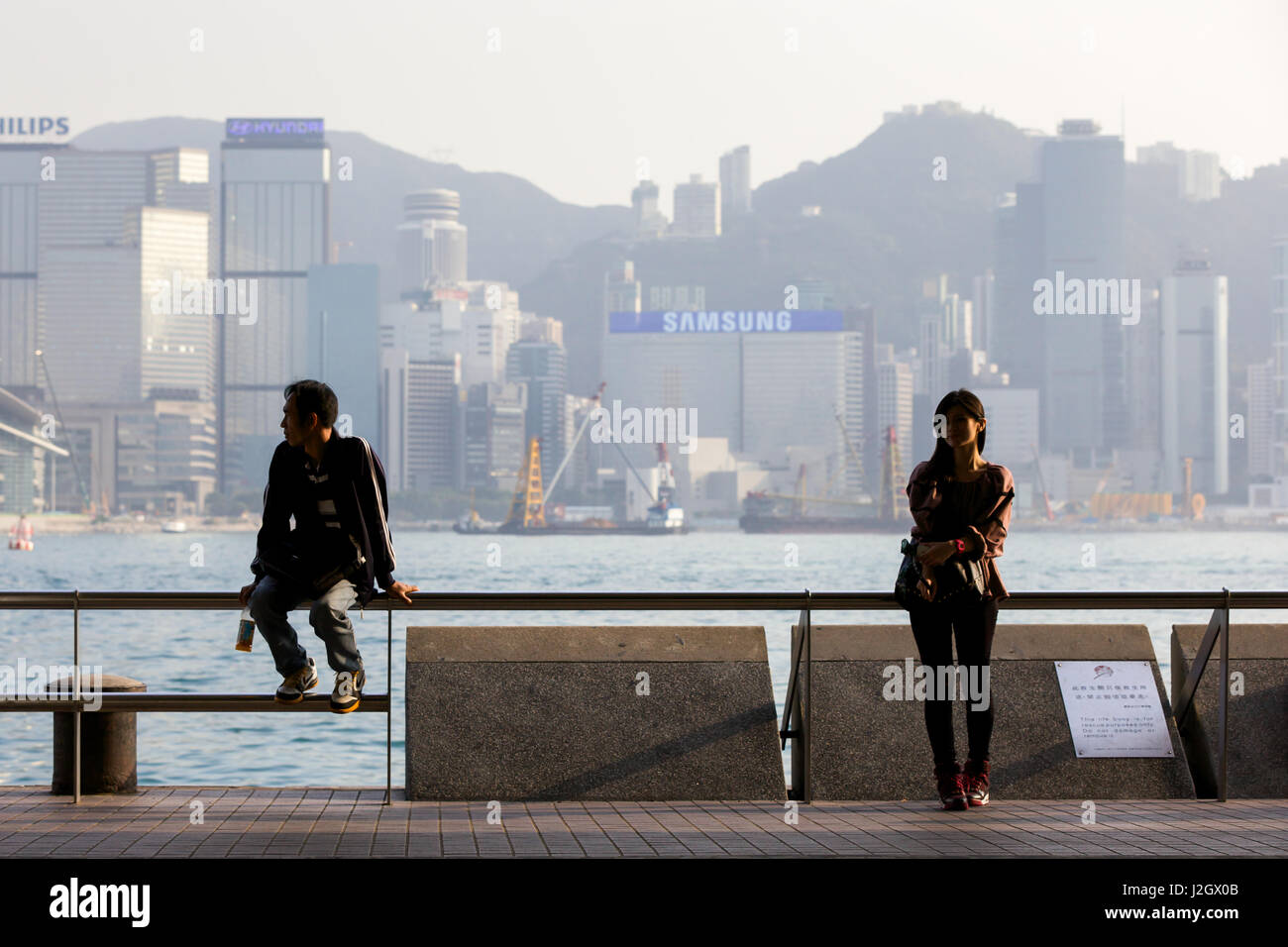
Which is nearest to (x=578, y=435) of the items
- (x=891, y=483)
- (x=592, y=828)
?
(x=891, y=483)

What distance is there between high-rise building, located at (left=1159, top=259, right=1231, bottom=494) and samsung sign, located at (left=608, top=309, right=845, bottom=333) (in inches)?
1590

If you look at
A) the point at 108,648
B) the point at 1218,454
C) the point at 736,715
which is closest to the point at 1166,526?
the point at 1218,454

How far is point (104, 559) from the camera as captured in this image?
10756cm

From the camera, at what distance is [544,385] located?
7357 inches

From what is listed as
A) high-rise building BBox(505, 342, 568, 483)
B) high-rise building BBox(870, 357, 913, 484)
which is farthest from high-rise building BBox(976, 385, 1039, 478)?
high-rise building BBox(505, 342, 568, 483)

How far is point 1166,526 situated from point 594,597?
533ft

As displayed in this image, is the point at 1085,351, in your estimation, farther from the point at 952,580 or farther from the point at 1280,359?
the point at 952,580

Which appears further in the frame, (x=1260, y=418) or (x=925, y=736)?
(x=1260, y=418)

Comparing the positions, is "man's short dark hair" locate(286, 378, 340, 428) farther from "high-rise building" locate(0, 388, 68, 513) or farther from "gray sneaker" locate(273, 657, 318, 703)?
"high-rise building" locate(0, 388, 68, 513)

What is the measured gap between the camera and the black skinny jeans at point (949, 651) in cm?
682

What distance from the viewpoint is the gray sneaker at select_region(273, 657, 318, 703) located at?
6660mm

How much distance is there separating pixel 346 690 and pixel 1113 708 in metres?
3.92

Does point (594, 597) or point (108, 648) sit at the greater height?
point (594, 597)
